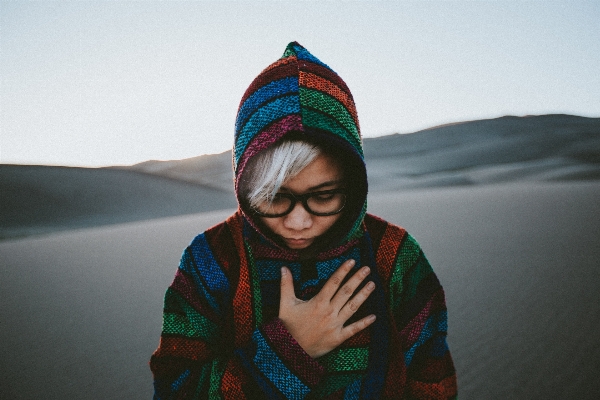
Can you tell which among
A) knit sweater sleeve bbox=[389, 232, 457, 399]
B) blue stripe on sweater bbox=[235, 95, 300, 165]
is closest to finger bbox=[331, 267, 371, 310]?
knit sweater sleeve bbox=[389, 232, 457, 399]

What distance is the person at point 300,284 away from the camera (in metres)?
0.83

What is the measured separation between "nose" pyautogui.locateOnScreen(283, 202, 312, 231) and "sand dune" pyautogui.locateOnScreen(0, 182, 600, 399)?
151 cm

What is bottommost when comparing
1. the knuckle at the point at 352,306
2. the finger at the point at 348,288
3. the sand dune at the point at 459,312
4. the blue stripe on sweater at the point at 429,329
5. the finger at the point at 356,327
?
the sand dune at the point at 459,312

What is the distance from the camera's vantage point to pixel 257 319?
91cm

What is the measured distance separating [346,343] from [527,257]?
10.2 feet

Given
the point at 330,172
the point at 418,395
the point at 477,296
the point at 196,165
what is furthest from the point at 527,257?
the point at 196,165

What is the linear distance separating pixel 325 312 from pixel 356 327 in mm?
103

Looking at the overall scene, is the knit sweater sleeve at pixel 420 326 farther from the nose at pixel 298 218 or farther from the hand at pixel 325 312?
the nose at pixel 298 218

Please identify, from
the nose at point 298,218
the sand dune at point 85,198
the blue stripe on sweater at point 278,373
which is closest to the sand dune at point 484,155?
the sand dune at point 85,198

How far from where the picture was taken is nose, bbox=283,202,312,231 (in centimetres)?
89

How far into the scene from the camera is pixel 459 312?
2365 millimetres

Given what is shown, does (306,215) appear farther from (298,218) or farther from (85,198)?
(85,198)

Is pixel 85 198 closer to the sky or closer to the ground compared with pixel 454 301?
closer to the sky

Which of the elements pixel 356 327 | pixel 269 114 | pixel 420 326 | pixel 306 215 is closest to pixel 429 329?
pixel 420 326
